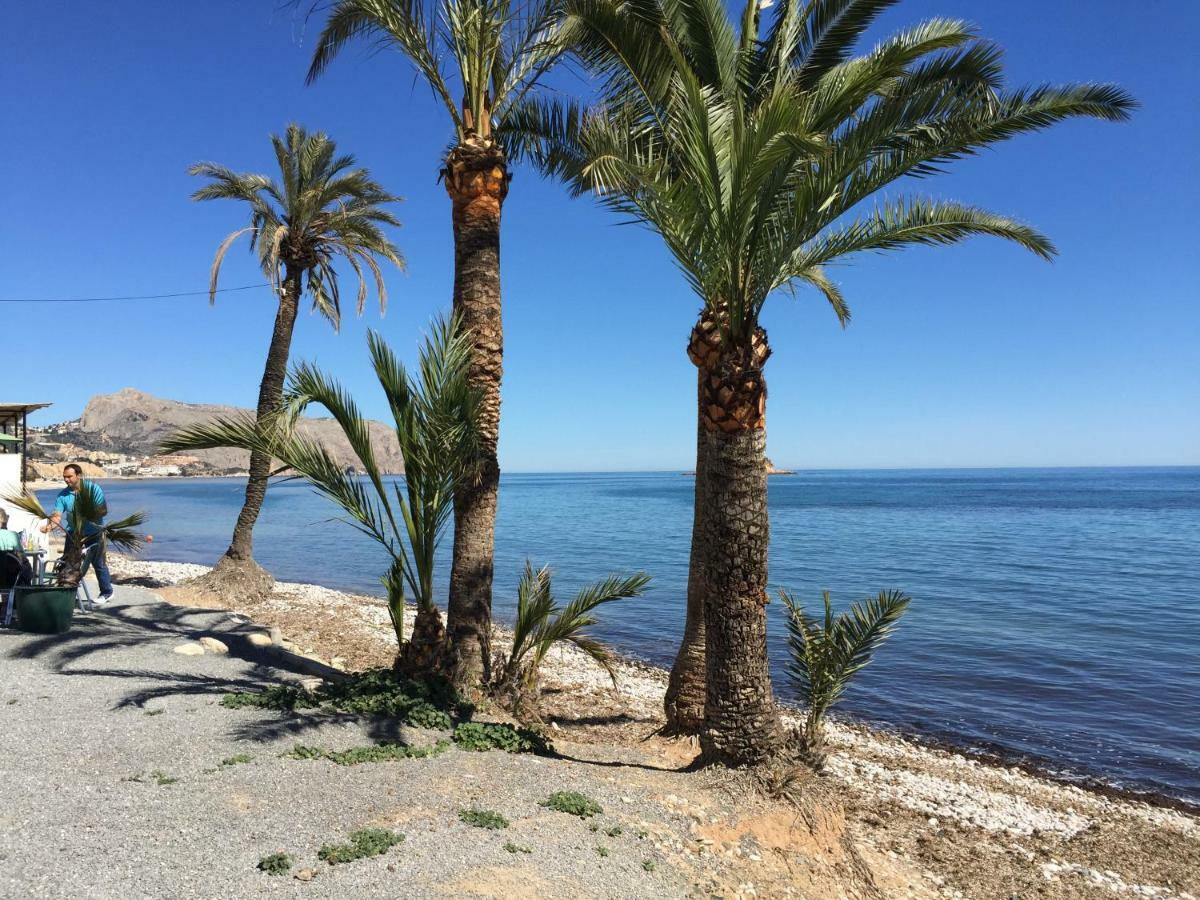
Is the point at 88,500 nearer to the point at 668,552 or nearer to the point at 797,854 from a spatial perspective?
the point at 797,854

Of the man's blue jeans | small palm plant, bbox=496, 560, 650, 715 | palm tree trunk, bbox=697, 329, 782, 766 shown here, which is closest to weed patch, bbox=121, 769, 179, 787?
small palm plant, bbox=496, 560, 650, 715

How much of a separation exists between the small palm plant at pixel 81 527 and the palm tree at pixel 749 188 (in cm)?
663

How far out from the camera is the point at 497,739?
579cm

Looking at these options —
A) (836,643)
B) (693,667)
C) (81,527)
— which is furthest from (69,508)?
(836,643)

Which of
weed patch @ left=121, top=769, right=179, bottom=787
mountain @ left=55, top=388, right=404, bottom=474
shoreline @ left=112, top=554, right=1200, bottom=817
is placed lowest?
shoreline @ left=112, top=554, right=1200, bottom=817

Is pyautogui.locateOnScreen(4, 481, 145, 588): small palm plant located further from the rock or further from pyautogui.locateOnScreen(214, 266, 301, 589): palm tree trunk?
pyautogui.locateOnScreen(214, 266, 301, 589): palm tree trunk

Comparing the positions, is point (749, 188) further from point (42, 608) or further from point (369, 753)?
point (42, 608)

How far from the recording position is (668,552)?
29.9 meters

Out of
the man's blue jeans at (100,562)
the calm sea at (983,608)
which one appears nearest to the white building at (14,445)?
the calm sea at (983,608)

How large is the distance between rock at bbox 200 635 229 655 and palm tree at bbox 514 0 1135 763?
5525 mm

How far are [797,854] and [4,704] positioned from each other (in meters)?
5.94

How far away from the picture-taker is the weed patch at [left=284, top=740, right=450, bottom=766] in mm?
4922

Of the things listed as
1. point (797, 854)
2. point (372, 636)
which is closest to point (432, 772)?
point (797, 854)

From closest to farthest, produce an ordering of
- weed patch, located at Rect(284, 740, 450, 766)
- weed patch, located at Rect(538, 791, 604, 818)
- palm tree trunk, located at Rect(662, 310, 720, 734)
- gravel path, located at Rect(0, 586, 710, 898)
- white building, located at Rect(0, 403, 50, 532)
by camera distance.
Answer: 1. gravel path, located at Rect(0, 586, 710, 898)
2. weed patch, located at Rect(538, 791, 604, 818)
3. weed patch, located at Rect(284, 740, 450, 766)
4. palm tree trunk, located at Rect(662, 310, 720, 734)
5. white building, located at Rect(0, 403, 50, 532)
